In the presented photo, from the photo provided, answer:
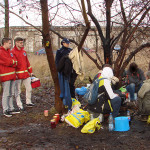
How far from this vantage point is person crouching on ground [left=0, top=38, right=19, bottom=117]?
542 centimetres

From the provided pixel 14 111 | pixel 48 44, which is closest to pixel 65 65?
pixel 48 44

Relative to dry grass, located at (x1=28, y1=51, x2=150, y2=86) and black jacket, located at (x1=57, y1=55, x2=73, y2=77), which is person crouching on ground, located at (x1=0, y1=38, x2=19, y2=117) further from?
dry grass, located at (x1=28, y1=51, x2=150, y2=86)

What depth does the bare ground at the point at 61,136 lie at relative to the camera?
370cm

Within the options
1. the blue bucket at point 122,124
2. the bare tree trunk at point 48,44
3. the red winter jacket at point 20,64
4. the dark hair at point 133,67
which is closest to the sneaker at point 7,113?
the red winter jacket at point 20,64

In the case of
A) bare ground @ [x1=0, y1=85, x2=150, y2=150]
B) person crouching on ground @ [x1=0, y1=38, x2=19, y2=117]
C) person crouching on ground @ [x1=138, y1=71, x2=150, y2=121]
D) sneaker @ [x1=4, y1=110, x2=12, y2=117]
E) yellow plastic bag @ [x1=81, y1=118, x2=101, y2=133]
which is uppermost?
person crouching on ground @ [x1=0, y1=38, x2=19, y2=117]

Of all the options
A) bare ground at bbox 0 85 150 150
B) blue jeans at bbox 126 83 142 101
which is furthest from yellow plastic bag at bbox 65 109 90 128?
blue jeans at bbox 126 83 142 101

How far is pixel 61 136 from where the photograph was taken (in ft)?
13.7

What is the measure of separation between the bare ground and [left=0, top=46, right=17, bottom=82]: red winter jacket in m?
1.02

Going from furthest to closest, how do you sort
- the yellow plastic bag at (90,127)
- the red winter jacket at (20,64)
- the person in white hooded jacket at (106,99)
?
1. the red winter jacket at (20,64)
2. the person in white hooded jacket at (106,99)
3. the yellow plastic bag at (90,127)

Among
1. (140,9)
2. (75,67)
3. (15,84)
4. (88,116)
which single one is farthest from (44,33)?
(140,9)

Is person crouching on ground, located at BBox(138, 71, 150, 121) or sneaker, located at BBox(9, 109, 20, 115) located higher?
person crouching on ground, located at BBox(138, 71, 150, 121)

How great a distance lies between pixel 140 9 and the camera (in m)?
5.63

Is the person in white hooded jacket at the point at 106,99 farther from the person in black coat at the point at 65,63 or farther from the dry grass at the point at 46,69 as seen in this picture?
the dry grass at the point at 46,69

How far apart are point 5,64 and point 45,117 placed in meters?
1.65
